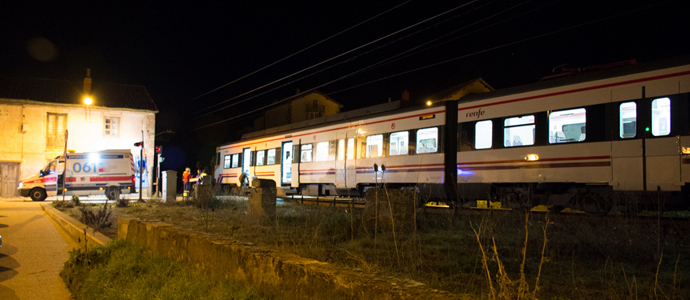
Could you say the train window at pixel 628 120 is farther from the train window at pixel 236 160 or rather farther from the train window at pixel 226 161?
the train window at pixel 226 161

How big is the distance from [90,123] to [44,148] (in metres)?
3.12

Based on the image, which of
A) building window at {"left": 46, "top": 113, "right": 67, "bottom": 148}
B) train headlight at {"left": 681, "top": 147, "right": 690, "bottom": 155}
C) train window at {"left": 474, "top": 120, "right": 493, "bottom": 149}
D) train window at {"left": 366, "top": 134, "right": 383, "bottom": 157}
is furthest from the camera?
building window at {"left": 46, "top": 113, "right": 67, "bottom": 148}

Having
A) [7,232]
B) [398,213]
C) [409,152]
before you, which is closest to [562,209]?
[409,152]

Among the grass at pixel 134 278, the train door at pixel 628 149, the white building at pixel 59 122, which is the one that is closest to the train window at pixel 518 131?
→ the train door at pixel 628 149

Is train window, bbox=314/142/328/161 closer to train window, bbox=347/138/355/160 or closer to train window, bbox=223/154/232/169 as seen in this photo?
train window, bbox=347/138/355/160

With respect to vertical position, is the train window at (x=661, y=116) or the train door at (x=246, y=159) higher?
the train window at (x=661, y=116)

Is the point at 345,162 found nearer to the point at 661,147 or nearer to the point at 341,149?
the point at 341,149

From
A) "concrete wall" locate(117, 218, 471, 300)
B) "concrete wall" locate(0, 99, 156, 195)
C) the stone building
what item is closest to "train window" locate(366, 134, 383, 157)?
"concrete wall" locate(117, 218, 471, 300)

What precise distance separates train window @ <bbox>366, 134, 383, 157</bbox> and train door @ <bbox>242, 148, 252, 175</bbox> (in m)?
11.5

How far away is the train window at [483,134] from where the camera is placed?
510 inches

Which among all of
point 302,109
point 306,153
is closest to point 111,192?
point 306,153

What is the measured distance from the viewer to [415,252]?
6.12 metres

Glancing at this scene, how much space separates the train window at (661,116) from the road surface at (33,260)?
10939 mm

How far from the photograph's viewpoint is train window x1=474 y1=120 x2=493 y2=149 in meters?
13.0
